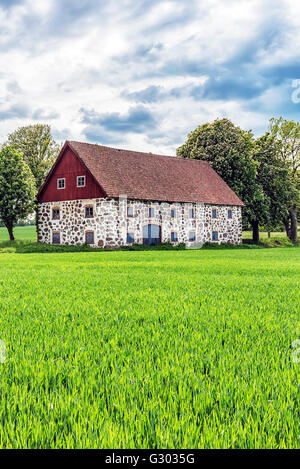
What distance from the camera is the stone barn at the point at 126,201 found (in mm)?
38156

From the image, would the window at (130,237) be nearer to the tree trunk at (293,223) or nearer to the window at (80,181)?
the window at (80,181)

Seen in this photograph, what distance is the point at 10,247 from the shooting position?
37812mm

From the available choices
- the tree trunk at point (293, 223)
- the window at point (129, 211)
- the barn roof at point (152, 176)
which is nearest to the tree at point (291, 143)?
the tree trunk at point (293, 223)

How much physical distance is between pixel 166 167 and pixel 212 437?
1763 inches

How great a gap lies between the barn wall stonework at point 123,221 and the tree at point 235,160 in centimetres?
505

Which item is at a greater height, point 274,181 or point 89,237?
point 274,181

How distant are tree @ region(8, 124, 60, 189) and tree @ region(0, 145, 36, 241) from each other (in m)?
9.17

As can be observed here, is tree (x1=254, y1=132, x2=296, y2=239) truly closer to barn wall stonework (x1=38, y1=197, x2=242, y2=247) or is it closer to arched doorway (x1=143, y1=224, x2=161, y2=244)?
barn wall stonework (x1=38, y1=197, x2=242, y2=247)

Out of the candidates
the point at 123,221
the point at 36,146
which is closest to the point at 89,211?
the point at 123,221

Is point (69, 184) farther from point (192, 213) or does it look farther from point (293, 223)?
point (293, 223)

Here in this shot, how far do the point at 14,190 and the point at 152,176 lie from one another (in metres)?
15.1

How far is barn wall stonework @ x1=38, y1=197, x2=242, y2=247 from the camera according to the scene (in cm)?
3781

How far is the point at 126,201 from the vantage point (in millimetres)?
38438

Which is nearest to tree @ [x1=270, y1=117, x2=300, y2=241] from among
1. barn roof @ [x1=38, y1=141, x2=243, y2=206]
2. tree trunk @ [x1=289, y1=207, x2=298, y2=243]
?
tree trunk @ [x1=289, y1=207, x2=298, y2=243]
